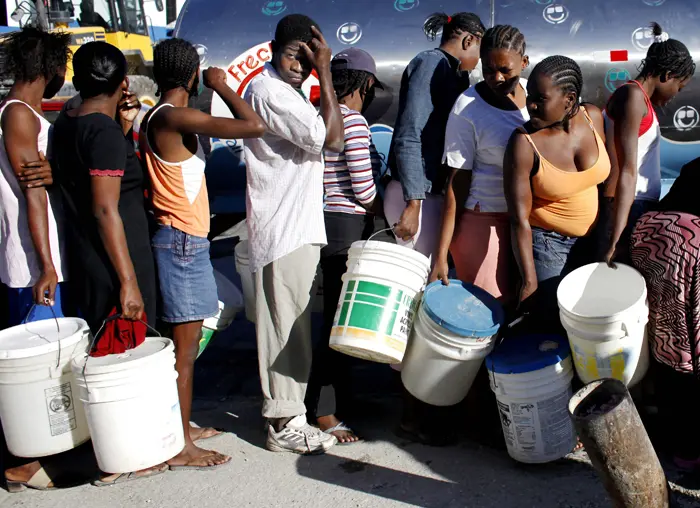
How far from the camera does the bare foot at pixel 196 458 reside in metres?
3.65

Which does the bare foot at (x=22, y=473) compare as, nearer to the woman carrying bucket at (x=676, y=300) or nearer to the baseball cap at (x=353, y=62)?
the baseball cap at (x=353, y=62)

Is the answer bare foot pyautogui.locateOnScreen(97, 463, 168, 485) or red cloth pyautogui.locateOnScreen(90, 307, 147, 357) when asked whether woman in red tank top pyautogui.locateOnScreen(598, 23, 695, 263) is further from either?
bare foot pyautogui.locateOnScreen(97, 463, 168, 485)

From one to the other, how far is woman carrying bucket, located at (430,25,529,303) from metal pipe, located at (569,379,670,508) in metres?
0.99

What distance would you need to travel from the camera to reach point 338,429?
392cm

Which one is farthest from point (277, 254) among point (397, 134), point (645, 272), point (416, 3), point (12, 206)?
point (416, 3)

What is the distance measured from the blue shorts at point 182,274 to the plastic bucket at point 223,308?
0.40m

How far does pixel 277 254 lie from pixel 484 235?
998 millimetres

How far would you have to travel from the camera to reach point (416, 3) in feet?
24.1

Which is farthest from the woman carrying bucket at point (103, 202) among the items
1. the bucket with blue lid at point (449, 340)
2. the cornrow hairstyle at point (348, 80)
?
the bucket with blue lid at point (449, 340)

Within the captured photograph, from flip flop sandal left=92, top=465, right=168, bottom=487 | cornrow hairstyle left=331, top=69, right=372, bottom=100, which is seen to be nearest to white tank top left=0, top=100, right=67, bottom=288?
flip flop sandal left=92, top=465, right=168, bottom=487

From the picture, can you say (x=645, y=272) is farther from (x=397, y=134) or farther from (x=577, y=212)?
(x=397, y=134)

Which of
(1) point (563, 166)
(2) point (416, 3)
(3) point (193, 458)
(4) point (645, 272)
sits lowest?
(3) point (193, 458)

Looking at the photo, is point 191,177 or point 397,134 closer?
point 191,177

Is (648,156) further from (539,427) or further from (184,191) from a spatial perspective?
(184,191)
